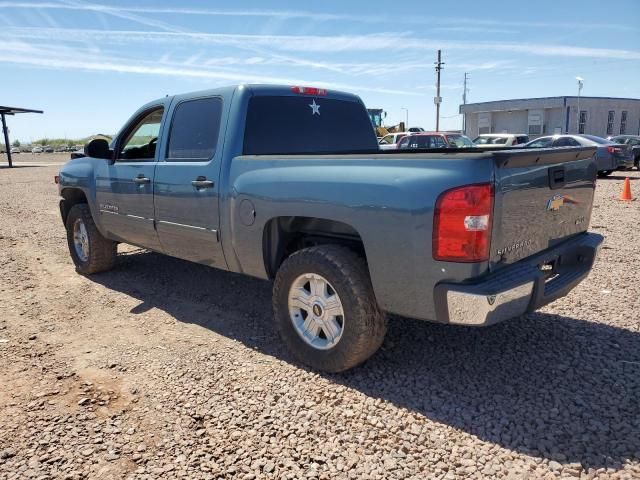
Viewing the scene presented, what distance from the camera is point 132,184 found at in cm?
488

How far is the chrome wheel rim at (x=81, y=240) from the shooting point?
236 inches

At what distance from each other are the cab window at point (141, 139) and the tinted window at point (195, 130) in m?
0.49

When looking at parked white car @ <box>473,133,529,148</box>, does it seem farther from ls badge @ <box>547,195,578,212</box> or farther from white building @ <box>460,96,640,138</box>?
white building @ <box>460,96,640,138</box>

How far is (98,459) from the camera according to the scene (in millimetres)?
2578

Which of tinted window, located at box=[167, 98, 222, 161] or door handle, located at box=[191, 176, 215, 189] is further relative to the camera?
tinted window, located at box=[167, 98, 222, 161]

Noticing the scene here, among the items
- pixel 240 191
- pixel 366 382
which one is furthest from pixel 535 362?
pixel 240 191

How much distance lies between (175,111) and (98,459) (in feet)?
10.1

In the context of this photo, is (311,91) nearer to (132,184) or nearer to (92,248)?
(132,184)

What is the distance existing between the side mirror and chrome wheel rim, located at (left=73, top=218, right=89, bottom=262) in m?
1.17

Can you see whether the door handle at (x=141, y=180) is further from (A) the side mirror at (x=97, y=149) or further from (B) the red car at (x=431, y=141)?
(B) the red car at (x=431, y=141)

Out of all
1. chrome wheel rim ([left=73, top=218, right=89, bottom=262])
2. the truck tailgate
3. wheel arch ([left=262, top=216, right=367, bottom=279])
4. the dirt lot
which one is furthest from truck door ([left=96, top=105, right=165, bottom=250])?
the truck tailgate

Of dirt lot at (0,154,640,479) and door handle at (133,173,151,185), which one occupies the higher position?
door handle at (133,173,151,185)

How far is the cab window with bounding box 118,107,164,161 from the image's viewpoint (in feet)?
16.4

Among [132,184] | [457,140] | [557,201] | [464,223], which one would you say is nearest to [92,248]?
[132,184]
